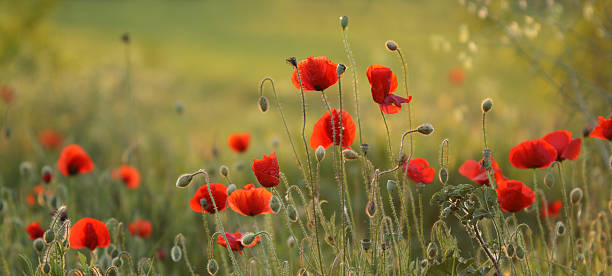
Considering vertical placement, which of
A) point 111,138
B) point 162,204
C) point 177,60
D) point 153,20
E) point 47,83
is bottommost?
point 162,204

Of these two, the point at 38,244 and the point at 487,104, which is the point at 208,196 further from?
the point at 487,104

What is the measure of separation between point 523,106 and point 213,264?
6069 millimetres

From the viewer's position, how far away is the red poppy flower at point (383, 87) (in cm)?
139

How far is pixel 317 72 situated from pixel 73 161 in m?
1.28

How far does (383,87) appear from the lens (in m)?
1.40

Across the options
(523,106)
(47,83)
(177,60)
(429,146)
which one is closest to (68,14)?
(177,60)

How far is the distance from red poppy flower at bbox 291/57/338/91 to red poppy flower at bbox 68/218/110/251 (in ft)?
2.36

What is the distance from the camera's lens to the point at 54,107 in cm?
508

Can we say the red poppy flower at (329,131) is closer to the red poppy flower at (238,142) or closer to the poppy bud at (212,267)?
the poppy bud at (212,267)

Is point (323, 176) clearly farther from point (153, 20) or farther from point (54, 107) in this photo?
point (153, 20)

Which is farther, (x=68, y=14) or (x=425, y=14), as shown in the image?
(x=68, y=14)

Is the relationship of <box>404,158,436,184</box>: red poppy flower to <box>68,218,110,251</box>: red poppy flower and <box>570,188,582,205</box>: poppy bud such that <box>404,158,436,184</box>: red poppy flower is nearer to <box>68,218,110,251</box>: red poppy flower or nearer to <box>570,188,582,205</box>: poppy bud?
<box>570,188,582,205</box>: poppy bud

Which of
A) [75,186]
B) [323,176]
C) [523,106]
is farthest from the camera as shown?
[523,106]

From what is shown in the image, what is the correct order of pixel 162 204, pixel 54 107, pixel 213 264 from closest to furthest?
pixel 213 264 < pixel 162 204 < pixel 54 107
